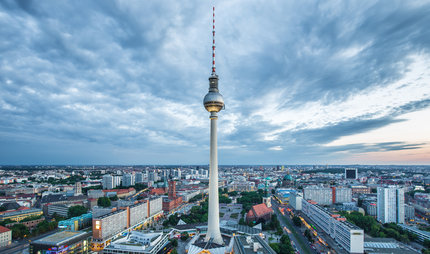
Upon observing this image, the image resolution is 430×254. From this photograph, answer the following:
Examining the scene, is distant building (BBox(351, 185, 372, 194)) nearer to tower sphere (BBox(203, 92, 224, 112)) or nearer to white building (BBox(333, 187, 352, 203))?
white building (BBox(333, 187, 352, 203))

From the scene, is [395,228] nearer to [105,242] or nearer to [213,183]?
[213,183]

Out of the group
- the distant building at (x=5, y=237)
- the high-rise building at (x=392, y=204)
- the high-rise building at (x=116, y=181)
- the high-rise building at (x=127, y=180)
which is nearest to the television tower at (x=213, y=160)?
the distant building at (x=5, y=237)

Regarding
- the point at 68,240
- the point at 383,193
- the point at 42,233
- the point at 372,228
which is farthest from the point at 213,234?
the point at 383,193

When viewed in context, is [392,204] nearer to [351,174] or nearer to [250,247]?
[250,247]

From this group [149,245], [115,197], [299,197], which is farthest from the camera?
[115,197]

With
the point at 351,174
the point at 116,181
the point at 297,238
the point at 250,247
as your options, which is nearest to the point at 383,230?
the point at 297,238

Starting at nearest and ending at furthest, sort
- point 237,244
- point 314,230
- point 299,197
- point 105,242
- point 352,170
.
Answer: point 237,244 → point 105,242 → point 314,230 → point 299,197 → point 352,170

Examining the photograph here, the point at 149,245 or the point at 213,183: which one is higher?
the point at 213,183
